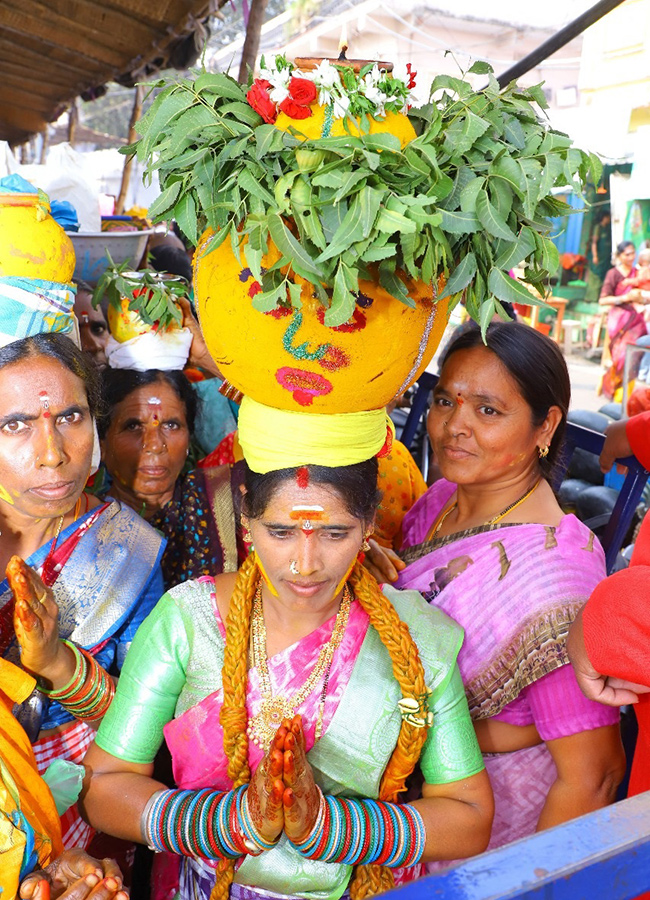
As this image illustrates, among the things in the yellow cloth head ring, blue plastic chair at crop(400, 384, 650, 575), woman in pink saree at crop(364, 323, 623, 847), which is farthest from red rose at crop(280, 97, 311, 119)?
blue plastic chair at crop(400, 384, 650, 575)

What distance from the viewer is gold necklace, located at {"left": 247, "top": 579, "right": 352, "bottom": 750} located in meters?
1.89

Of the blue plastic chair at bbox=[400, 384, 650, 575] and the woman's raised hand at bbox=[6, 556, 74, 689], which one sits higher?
the blue plastic chair at bbox=[400, 384, 650, 575]

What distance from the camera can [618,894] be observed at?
3.56 ft

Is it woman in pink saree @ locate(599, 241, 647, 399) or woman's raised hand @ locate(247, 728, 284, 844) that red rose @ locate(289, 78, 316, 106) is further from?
woman in pink saree @ locate(599, 241, 647, 399)

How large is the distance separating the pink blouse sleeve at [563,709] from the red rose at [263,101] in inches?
62.8

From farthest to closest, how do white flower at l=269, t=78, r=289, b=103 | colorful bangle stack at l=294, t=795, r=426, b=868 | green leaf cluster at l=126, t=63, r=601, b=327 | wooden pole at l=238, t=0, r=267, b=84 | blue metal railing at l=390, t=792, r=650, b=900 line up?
wooden pole at l=238, t=0, r=267, b=84
colorful bangle stack at l=294, t=795, r=426, b=868
white flower at l=269, t=78, r=289, b=103
green leaf cluster at l=126, t=63, r=601, b=327
blue metal railing at l=390, t=792, r=650, b=900

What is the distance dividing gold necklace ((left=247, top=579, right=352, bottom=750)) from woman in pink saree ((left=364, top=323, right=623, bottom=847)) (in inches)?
20.4

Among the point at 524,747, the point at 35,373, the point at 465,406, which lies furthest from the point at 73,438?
the point at 524,747

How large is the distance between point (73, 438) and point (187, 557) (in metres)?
0.88

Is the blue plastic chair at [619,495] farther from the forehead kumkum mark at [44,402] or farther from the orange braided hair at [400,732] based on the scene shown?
the forehead kumkum mark at [44,402]

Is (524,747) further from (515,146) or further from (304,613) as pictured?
(515,146)

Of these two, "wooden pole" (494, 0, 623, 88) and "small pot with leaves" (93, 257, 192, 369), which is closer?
"small pot with leaves" (93, 257, 192, 369)

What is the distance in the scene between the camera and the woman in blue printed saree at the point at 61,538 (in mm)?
2061

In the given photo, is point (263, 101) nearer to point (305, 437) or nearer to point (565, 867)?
point (305, 437)
